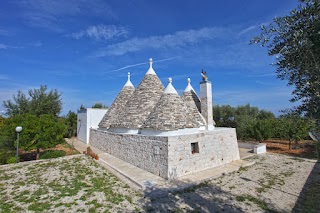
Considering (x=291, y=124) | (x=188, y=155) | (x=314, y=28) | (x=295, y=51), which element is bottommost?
(x=188, y=155)

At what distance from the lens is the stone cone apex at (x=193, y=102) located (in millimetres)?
10867

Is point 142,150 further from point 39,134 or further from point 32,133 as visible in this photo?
point 32,133

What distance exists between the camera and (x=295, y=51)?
9.07 ft

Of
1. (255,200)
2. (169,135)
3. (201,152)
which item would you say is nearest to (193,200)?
(255,200)

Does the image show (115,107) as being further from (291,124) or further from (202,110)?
(291,124)

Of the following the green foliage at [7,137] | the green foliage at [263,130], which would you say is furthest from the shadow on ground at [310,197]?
the green foliage at [7,137]

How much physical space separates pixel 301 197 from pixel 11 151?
1690 cm

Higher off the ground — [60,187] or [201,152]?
[201,152]

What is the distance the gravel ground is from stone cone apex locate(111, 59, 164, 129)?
10.5ft

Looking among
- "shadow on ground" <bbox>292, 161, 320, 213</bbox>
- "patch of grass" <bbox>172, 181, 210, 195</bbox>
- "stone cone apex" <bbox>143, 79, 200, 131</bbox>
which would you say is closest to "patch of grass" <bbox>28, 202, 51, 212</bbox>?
"patch of grass" <bbox>172, 181, 210, 195</bbox>

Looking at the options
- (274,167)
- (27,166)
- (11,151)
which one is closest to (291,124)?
(274,167)

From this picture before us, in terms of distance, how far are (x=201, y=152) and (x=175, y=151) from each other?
1813mm

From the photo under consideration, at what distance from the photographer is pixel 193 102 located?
1180 centimetres

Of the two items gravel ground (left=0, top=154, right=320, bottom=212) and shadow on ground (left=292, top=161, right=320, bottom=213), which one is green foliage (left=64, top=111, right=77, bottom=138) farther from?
shadow on ground (left=292, top=161, right=320, bottom=213)
